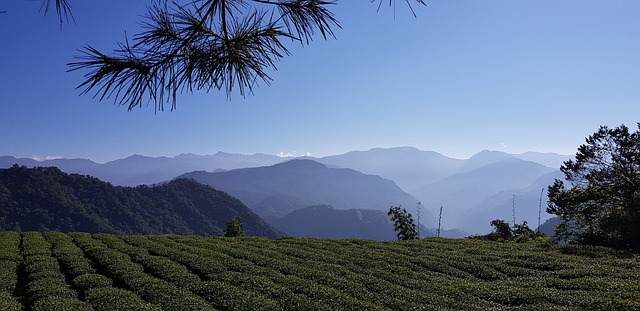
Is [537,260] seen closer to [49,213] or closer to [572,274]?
[572,274]

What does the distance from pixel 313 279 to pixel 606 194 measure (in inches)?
738

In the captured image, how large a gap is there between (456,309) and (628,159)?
19.3m

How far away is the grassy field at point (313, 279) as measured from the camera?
974cm

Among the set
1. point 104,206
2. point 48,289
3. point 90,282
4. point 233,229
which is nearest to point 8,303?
point 48,289

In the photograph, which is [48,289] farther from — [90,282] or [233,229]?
[233,229]

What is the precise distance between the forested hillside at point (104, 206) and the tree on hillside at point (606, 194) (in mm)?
61950

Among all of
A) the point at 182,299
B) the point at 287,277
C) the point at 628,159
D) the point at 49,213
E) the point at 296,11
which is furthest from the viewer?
the point at 49,213

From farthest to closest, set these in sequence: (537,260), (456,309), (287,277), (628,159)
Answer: (628,159)
(537,260)
(287,277)
(456,309)

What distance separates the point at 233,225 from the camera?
108ft

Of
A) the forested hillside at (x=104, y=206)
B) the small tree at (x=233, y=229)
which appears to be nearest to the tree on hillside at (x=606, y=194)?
the small tree at (x=233, y=229)

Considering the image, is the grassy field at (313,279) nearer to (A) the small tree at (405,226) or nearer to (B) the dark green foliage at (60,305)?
(B) the dark green foliage at (60,305)

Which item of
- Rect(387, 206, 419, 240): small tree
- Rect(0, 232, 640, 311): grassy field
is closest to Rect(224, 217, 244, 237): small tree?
Rect(0, 232, 640, 311): grassy field

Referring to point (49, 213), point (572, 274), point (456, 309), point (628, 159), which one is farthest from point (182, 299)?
point (49, 213)

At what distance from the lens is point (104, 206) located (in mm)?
113812
